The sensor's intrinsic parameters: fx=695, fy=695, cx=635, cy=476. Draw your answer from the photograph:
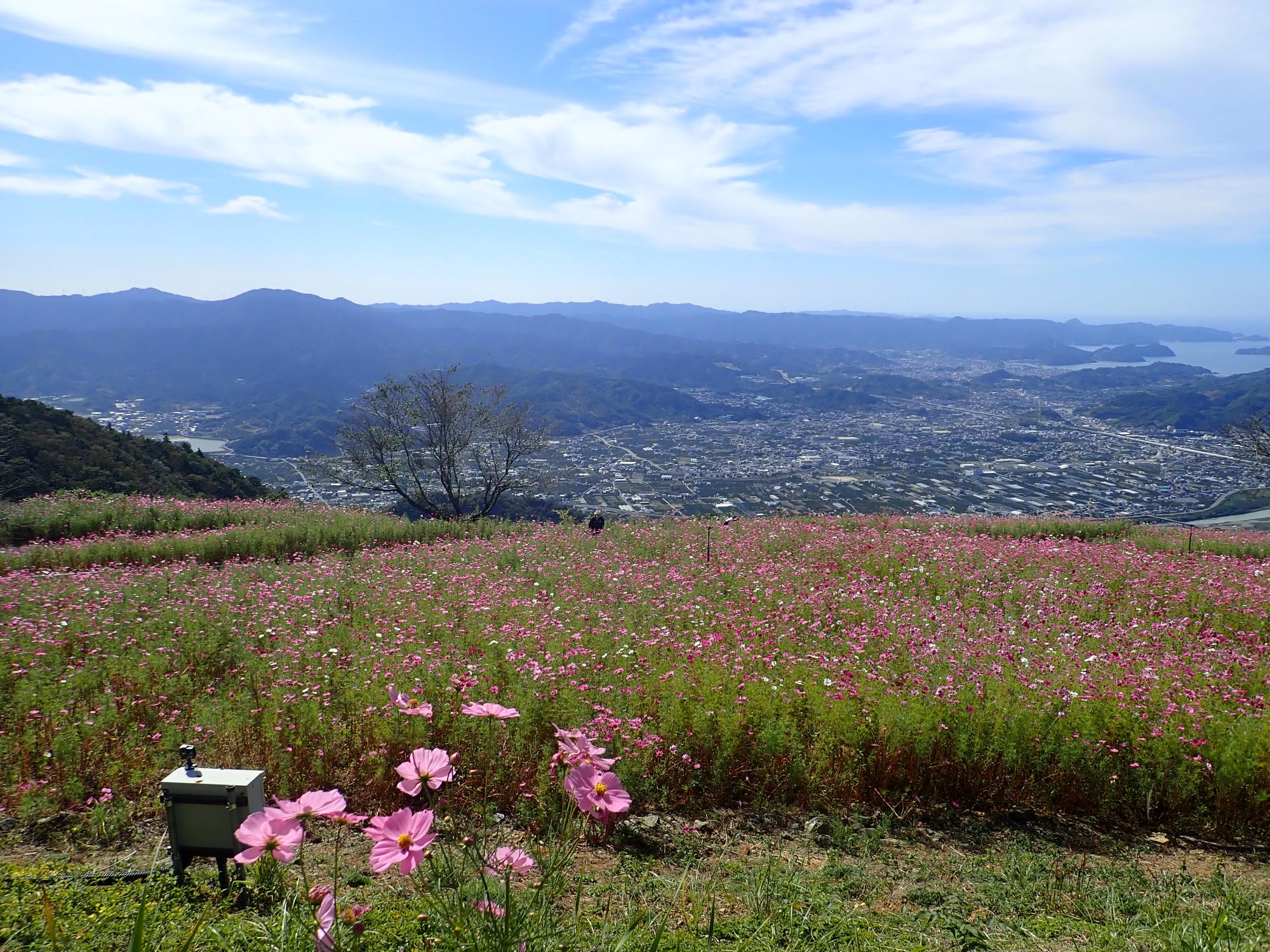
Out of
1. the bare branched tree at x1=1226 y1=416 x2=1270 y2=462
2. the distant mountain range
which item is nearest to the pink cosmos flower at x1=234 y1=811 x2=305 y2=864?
the bare branched tree at x1=1226 y1=416 x2=1270 y2=462

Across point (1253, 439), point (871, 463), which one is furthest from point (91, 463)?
point (871, 463)

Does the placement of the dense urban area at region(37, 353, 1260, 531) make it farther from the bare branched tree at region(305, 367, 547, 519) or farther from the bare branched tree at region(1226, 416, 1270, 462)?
the bare branched tree at region(305, 367, 547, 519)

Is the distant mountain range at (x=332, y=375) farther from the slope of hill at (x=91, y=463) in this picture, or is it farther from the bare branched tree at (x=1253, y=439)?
the bare branched tree at (x=1253, y=439)

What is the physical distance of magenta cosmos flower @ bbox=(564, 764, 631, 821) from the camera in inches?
75.0

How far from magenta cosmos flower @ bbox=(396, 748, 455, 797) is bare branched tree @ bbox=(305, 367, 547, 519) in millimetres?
17577

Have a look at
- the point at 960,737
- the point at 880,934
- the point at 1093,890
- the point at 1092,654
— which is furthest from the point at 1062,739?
the point at 880,934

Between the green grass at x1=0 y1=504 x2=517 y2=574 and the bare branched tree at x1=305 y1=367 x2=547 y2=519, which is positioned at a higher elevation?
the bare branched tree at x1=305 y1=367 x2=547 y2=519

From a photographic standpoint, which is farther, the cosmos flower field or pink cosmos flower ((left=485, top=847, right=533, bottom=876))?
the cosmos flower field

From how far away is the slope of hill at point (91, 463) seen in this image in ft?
66.4

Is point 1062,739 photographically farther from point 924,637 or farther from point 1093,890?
point 924,637

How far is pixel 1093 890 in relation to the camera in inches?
140

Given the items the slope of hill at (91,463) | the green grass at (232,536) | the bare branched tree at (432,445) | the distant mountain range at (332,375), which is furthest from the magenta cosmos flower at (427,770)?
the distant mountain range at (332,375)

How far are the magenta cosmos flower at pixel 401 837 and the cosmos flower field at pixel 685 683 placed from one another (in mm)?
1000

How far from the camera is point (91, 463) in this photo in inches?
870
